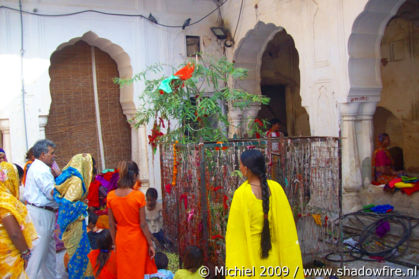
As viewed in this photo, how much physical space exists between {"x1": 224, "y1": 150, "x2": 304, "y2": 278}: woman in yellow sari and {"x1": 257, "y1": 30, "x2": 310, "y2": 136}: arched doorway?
7082mm

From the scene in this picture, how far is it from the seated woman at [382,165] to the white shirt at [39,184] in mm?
4408

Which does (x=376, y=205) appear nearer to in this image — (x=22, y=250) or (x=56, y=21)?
(x=22, y=250)

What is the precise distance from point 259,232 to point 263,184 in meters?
0.29

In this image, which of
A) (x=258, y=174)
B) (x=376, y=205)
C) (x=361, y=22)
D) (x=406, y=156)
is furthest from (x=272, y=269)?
(x=406, y=156)

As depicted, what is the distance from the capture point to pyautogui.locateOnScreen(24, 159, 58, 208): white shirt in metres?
3.68

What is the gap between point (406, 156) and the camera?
779 centimetres

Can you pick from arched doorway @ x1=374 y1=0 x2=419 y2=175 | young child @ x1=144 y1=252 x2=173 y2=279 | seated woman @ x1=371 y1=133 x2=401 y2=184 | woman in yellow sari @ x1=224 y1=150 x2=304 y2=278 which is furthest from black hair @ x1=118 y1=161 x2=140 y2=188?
arched doorway @ x1=374 y1=0 x2=419 y2=175

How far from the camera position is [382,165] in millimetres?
5914

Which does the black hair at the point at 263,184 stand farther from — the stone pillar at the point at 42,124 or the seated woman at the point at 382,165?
the stone pillar at the point at 42,124

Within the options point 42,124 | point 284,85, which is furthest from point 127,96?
point 284,85

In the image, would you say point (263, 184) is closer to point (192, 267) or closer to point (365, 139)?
point (192, 267)

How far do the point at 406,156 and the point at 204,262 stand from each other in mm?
5668

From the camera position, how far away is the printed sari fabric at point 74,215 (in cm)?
372

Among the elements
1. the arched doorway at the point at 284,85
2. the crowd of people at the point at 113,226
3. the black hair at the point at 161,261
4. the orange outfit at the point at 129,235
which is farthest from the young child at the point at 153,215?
the arched doorway at the point at 284,85
